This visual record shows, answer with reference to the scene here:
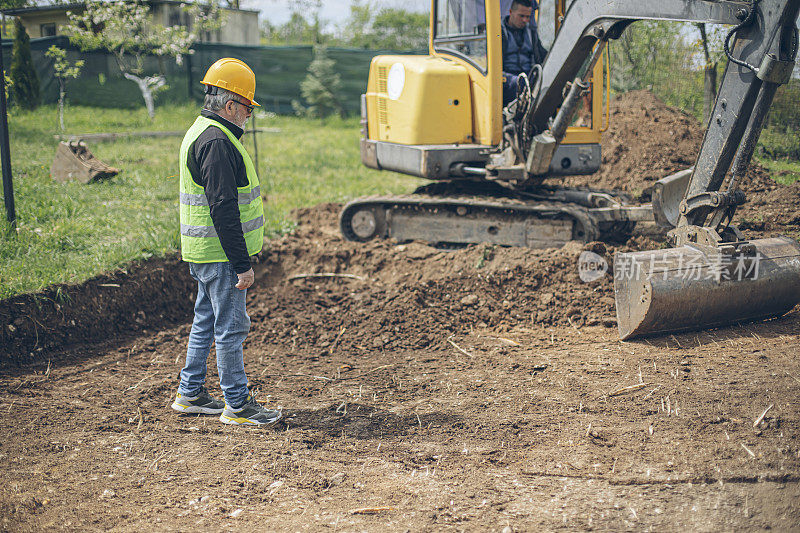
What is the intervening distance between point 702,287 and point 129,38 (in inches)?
572

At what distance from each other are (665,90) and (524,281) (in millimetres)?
7050

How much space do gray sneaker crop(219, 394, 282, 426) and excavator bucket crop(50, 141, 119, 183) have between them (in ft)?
20.1

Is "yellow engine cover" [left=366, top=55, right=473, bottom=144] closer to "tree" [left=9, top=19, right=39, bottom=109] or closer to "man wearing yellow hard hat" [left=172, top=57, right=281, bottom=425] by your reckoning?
"man wearing yellow hard hat" [left=172, top=57, right=281, bottom=425]

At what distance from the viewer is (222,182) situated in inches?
146

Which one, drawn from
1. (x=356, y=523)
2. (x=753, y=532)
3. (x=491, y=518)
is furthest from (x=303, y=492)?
(x=753, y=532)

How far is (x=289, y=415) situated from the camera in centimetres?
423

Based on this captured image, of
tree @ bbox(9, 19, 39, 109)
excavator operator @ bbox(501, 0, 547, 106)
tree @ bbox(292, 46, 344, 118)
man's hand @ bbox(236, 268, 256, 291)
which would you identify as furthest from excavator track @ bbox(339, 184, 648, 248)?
tree @ bbox(292, 46, 344, 118)

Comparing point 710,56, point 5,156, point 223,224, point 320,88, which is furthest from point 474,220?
point 320,88

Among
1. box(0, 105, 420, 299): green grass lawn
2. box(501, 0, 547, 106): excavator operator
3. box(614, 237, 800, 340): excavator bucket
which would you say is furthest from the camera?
box(501, 0, 547, 106): excavator operator

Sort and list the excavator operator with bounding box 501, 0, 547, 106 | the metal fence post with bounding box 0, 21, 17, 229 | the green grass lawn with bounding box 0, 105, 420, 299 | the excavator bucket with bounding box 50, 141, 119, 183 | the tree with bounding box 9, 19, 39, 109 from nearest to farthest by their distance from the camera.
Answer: the green grass lawn with bounding box 0, 105, 420, 299 → the metal fence post with bounding box 0, 21, 17, 229 → the excavator operator with bounding box 501, 0, 547, 106 → the excavator bucket with bounding box 50, 141, 119, 183 → the tree with bounding box 9, 19, 39, 109

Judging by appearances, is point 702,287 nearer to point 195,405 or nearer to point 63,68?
point 195,405

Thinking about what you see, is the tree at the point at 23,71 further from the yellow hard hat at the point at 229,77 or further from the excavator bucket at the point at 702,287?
the excavator bucket at the point at 702,287

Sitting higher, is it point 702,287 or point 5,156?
point 5,156

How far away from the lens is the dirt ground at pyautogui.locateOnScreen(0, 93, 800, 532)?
3062 millimetres
